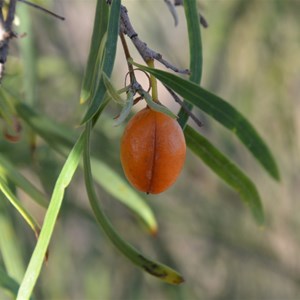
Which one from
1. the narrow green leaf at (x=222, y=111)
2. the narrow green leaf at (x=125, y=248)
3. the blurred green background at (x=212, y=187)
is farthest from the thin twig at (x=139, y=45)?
the blurred green background at (x=212, y=187)

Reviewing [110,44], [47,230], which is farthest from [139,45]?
[47,230]

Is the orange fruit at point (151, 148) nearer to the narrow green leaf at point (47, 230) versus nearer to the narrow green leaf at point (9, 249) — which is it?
the narrow green leaf at point (47, 230)

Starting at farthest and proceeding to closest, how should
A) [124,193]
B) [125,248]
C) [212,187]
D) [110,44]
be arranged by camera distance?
[212,187]
[124,193]
[125,248]
[110,44]

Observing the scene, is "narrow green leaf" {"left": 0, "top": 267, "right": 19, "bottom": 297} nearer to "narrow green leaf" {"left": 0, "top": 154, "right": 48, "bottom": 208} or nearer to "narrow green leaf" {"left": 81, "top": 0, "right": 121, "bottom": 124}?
"narrow green leaf" {"left": 0, "top": 154, "right": 48, "bottom": 208}

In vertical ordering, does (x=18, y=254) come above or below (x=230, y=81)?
below

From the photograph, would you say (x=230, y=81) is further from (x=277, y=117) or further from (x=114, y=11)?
(x=114, y=11)

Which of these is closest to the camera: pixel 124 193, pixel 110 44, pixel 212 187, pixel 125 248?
pixel 110 44

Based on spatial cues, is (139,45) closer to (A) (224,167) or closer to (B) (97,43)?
(B) (97,43)

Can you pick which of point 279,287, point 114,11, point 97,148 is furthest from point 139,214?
point 279,287
